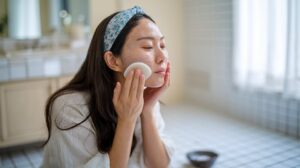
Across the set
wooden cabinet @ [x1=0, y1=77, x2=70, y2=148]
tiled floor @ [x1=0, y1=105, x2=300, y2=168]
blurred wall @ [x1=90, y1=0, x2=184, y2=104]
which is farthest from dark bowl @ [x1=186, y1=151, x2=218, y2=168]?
blurred wall @ [x1=90, y1=0, x2=184, y2=104]

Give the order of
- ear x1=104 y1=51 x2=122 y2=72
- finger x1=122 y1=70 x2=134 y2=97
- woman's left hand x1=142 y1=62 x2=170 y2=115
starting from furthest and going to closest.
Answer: woman's left hand x1=142 y1=62 x2=170 y2=115, ear x1=104 y1=51 x2=122 y2=72, finger x1=122 y1=70 x2=134 y2=97

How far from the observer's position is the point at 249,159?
80.7 inches

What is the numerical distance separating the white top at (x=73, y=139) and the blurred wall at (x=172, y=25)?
2171mm

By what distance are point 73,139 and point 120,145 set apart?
15 cm

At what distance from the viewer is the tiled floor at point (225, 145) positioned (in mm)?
2025

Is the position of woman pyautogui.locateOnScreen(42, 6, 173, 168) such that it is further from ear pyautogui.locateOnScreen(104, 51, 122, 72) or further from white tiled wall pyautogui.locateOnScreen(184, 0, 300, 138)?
white tiled wall pyautogui.locateOnScreen(184, 0, 300, 138)

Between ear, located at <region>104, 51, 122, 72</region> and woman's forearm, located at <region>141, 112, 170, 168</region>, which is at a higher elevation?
ear, located at <region>104, 51, 122, 72</region>

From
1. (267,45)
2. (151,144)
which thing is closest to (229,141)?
(267,45)

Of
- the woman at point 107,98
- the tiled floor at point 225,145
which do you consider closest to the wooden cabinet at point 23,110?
the tiled floor at point 225,145

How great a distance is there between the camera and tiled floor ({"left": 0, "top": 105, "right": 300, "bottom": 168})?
203 centimetres

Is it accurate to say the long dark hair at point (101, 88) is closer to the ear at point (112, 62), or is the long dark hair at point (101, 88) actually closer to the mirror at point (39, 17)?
the ear at point (112, 62)

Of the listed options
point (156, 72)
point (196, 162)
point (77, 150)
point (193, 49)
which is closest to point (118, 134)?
point (77, 150)

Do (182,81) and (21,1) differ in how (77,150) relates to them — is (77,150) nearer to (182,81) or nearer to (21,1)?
(21,1)

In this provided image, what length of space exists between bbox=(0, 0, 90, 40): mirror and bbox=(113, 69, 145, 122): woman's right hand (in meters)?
2.14
